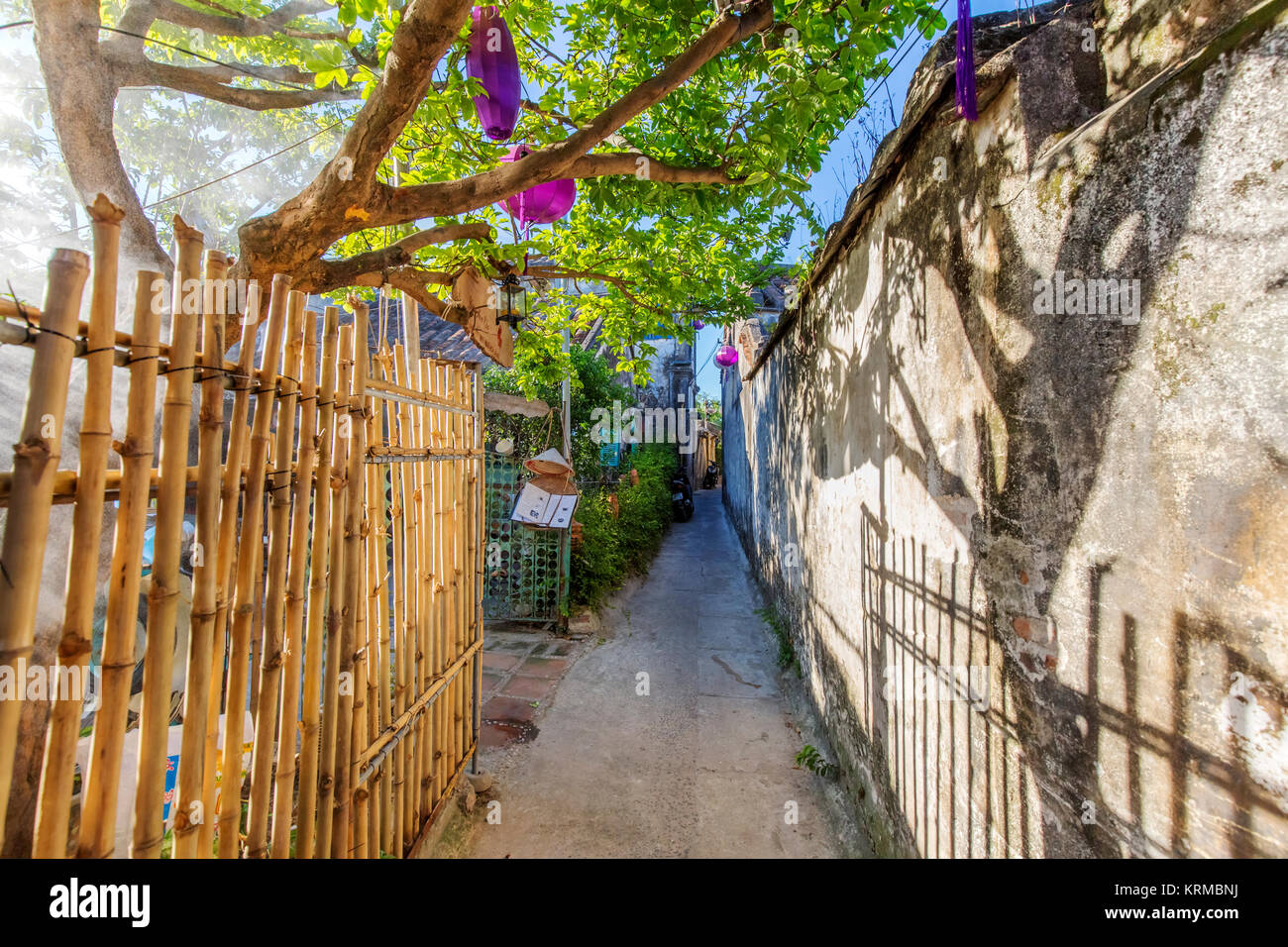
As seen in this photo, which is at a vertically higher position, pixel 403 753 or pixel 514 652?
pixel 403 753

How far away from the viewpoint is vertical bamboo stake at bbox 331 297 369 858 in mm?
1975

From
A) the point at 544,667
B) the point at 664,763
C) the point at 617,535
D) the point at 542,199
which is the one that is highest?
the point at 542,199

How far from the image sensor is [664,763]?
12.0 feet

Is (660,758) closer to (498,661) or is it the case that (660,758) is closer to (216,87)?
(498,661)

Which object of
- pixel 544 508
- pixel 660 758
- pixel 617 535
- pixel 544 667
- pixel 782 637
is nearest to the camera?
pixel 660 758

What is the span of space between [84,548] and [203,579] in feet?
1.03

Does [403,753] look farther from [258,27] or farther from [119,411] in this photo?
[258,27]

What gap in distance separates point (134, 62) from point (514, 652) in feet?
16.7

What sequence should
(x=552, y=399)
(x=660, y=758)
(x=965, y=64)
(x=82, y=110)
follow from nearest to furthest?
1. (x=965, y=64)
2. (x=82, y=110)
3. (x=660, y=758)
4. (x=552, y=399)

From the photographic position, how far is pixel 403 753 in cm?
254

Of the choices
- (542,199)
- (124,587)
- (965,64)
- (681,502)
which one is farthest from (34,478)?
(681,502)

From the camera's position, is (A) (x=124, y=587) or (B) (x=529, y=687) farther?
(B) (x=529, y=687)

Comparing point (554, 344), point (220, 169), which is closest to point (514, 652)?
point (554, 344)

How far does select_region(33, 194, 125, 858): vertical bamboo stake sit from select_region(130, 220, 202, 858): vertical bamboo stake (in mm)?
116
